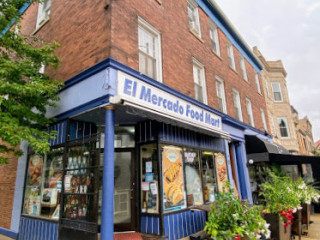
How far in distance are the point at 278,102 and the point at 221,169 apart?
49.9ft

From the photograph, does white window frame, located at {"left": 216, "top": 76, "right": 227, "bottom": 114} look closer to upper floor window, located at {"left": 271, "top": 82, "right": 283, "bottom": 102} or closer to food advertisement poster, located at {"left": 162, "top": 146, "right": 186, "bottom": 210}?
food advertisement poster, located at {"left": 162, "top": 146, "right": 186, "bottom": 210}

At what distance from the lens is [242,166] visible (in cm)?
1141

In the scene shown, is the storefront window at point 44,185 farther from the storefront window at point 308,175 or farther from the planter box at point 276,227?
the storefront window at point 308,175

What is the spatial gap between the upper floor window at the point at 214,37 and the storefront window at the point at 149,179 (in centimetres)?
788

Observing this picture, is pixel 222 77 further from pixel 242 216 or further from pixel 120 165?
pixel 242 216

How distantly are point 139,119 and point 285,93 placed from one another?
1977 centimetres

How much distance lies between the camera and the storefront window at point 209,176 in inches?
327

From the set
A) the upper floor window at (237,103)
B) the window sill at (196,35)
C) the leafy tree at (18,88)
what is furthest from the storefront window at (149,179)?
the upper floor window at (237,103)

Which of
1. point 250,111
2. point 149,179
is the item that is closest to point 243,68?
point 250,111

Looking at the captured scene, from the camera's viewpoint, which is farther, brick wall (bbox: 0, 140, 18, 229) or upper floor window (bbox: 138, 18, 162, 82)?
brick wall (bbox: 0, 140, 18, 229)

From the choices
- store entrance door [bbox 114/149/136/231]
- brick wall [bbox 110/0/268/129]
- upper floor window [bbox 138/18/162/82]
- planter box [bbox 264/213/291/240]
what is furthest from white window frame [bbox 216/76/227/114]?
planter box [bbox 264/213/291/240]

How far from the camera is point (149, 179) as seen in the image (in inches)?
257

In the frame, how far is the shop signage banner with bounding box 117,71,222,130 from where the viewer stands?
5.43 m

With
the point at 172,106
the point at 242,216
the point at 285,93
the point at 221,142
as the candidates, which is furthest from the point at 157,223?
the point at 285,93
